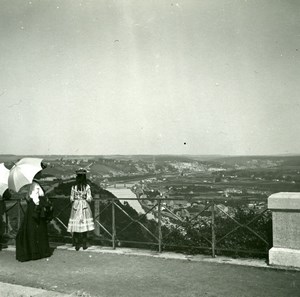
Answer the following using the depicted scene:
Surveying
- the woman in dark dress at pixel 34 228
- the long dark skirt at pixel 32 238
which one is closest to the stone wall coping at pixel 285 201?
the woman in dark dress at pixel 34 228

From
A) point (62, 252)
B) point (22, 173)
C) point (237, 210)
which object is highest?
point (22, 173)

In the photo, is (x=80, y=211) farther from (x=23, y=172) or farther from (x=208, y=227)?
(x=208, y=227)

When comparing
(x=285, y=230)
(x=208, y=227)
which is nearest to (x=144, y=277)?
(x=285, y=230)

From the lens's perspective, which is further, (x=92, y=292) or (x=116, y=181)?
(x=116, y=181)

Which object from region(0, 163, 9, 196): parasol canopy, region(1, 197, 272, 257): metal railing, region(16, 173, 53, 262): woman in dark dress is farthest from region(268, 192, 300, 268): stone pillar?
region(0, 163, 9, 196): parasol canopy

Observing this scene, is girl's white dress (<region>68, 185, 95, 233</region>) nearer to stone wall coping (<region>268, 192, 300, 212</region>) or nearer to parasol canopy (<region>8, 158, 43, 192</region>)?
parasol canopy (<region>8, 158, 43, 192</region>)

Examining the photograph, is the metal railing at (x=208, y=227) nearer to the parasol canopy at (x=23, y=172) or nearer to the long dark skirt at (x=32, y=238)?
the long dark skirt at (x=32, y=238)

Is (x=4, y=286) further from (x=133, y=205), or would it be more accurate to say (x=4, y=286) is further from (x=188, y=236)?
(x=133, y=205)

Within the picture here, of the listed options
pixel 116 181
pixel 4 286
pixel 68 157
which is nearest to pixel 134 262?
pixel 4 286
